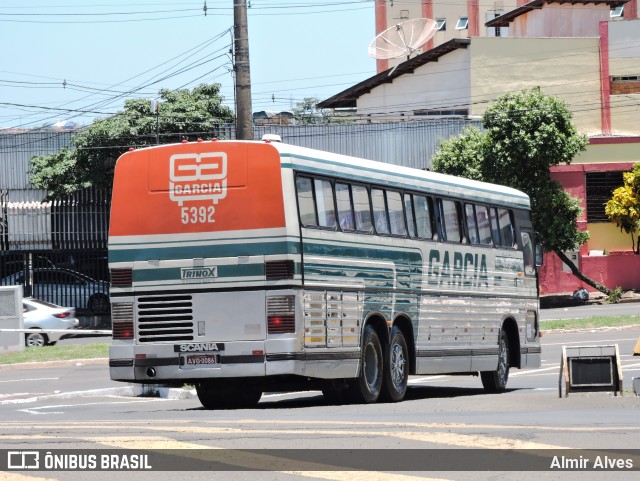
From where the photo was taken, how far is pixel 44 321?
3931 centimetres

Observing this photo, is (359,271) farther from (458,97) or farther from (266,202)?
(458,97)

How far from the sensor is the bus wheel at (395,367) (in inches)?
697

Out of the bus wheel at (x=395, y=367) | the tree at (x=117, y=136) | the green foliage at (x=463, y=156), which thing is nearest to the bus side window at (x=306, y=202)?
the bus wheel at (x=395, y=367)

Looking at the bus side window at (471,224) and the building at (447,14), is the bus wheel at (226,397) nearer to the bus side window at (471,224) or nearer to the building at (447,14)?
the bus side window at (471,224)

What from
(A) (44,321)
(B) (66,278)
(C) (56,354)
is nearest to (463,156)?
(B) (66,278)

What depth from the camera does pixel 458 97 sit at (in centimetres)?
6312

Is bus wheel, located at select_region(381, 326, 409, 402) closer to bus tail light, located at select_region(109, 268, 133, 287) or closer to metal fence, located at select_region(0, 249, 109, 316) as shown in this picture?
bus tail light, located at select_region(109, 268, 133, 287)

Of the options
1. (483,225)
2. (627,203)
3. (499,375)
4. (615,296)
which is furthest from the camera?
(627,203)

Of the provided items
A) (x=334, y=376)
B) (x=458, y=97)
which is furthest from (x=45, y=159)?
(x=334, y=376)

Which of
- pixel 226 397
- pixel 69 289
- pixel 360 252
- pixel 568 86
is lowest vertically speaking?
pixel 226 397

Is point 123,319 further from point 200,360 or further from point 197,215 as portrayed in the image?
point 197,215

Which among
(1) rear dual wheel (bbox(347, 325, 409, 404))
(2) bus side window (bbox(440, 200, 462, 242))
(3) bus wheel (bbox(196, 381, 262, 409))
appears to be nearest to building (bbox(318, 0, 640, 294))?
(2) bus side window (bbox(440, 200, 462, 242))

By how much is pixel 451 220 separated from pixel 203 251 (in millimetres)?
5593

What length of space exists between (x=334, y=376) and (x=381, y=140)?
39.7 metres
